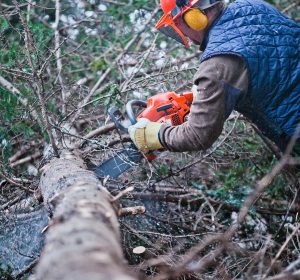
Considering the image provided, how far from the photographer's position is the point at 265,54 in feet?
8.66

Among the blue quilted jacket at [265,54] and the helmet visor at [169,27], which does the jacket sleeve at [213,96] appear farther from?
the helmet visor at [169,27]

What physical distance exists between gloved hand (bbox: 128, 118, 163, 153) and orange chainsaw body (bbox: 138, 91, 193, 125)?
0.39 ft

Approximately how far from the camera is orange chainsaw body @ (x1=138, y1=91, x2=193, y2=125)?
303cm

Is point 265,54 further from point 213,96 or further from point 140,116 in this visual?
point 140,116

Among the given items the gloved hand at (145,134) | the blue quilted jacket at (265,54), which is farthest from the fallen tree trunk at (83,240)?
the blue quilted jacket at (265,54)

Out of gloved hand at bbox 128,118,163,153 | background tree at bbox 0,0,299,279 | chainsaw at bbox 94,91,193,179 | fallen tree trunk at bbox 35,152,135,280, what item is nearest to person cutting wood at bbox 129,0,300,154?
gloved hand at bbox 128,118,163,153

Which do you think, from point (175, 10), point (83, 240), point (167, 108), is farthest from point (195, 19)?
point (83, 240)

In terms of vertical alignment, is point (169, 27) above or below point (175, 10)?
below

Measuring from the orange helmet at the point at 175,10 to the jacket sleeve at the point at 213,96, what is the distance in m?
0.40

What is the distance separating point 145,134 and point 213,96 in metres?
0.54

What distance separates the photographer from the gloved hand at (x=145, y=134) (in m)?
2.88

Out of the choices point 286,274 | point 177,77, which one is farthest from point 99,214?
point 177,77

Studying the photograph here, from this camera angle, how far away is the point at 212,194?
378 cm

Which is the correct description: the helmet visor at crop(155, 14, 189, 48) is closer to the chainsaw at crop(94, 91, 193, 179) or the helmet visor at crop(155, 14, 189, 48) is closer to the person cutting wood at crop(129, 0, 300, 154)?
the person cutting wood at crop(129, 0, 300, 154)
